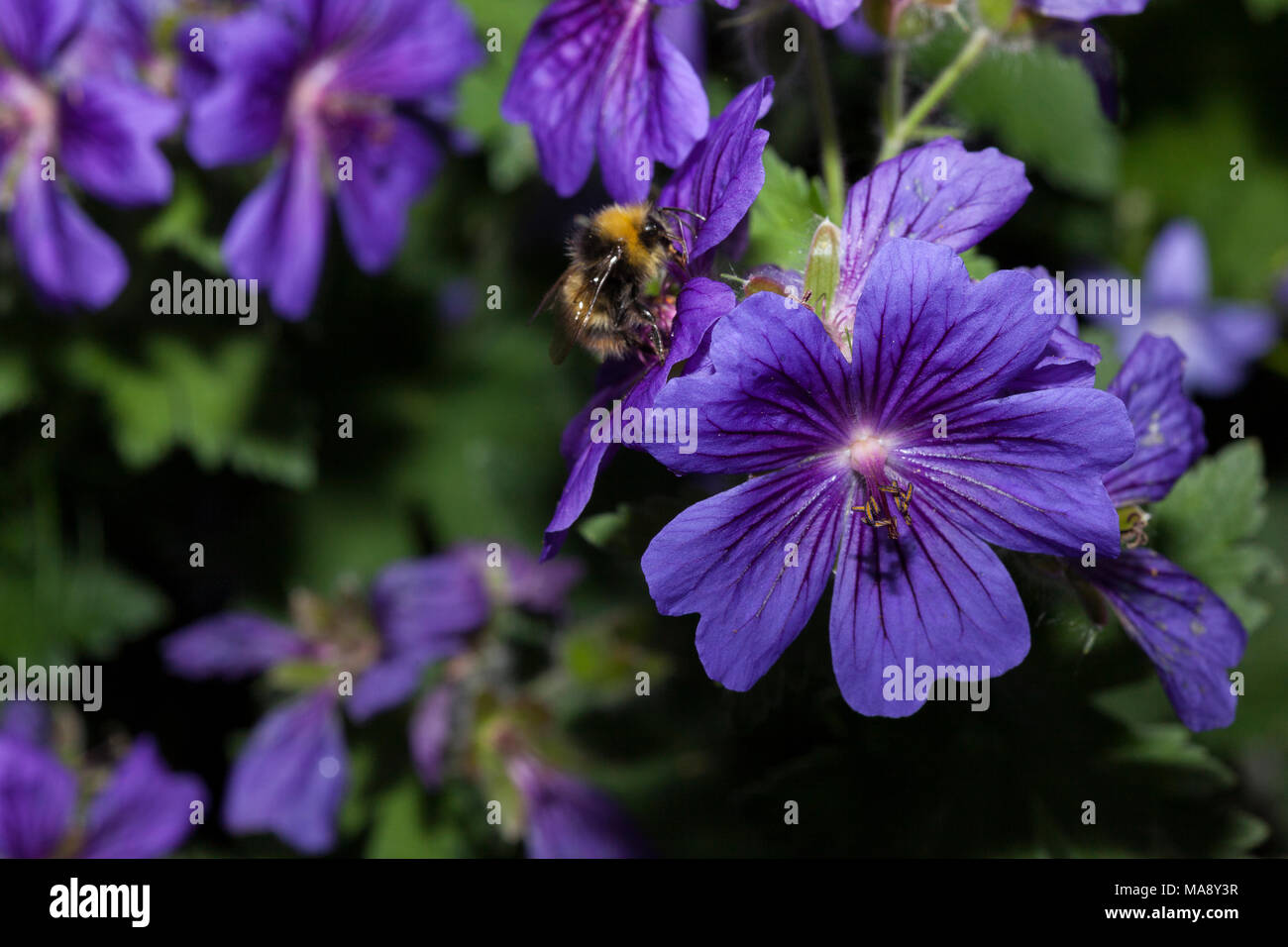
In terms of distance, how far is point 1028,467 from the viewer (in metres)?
1.59

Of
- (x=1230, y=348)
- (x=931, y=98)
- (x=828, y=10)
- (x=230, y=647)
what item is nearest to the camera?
(x=828, y=10)

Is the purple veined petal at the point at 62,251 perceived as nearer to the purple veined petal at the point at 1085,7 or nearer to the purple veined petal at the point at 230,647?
the purple veined petal at the point at 230,647

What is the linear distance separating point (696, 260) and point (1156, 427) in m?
0.79

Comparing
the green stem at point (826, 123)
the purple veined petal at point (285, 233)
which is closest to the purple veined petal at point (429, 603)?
the purple veined petal at point (285, 233)

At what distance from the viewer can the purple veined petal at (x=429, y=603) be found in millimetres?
3078

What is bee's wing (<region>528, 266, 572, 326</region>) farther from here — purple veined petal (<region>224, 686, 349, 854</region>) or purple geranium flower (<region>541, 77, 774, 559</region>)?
purple veined petal (<region>224, 686, 349, 854</region>)

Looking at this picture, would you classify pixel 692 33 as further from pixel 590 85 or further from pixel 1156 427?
pixel 1156 427

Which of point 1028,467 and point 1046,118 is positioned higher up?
point 1046,118

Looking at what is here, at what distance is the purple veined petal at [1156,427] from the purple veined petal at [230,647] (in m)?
2.18

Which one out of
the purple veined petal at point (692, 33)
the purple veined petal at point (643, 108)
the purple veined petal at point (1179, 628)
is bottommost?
the purple veined petal at point (1179, 628)

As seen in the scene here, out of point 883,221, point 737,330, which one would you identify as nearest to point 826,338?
point 737,330

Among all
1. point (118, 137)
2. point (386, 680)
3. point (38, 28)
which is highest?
point (38, 28)

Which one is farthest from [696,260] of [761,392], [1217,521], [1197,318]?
[1197,318]
